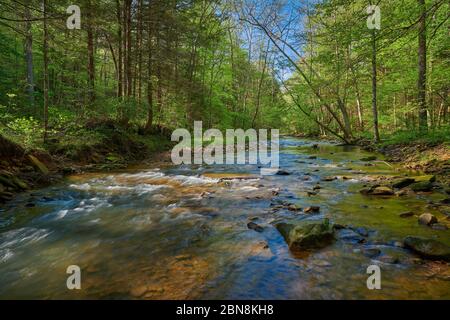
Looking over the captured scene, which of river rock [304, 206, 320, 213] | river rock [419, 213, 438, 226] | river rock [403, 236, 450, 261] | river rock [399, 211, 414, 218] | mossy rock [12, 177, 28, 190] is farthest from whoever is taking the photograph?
mossy rock [12, 177, 28, 190]

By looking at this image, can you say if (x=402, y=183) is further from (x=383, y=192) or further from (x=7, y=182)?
(x=7, y=182)

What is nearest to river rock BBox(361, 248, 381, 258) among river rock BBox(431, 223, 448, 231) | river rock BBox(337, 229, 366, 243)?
river rock BBox(337, 229, 366, 243)

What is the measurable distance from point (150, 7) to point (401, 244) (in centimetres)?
1403

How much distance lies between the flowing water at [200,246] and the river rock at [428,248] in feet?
0.37

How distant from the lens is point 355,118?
32906 millimetres

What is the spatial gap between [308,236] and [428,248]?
52.8 inches

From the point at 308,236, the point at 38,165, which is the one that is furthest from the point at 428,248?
the point at 38,165

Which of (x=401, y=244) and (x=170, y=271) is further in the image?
(x=401, y=244)

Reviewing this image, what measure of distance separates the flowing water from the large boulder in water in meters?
0.12

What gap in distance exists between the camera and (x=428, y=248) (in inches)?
132

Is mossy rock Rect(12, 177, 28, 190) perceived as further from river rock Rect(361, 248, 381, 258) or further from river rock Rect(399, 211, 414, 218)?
river rock Rect(399, 211, 414, 218)

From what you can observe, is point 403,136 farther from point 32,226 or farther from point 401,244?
point 32,226

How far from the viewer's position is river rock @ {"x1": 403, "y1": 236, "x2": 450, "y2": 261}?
3.22 m
